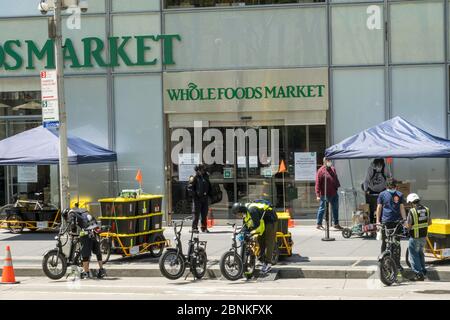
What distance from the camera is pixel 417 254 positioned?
12328 mm

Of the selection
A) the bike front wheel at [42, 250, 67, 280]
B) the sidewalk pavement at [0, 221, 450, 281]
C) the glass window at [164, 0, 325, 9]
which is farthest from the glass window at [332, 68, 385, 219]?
the bike front wheel at [42, 250, 67, 280]

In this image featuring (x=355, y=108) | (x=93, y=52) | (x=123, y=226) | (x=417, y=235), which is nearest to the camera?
(x=417, y=235)

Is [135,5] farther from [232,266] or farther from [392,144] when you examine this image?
[232,266]

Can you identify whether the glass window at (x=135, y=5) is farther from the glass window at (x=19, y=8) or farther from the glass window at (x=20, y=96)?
the glass window at (x=20, y=96)

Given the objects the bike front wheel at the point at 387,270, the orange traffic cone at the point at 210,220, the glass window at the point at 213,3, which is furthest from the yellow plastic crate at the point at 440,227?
the glass window at the point at 213,3

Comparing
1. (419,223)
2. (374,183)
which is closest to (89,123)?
(374,183)

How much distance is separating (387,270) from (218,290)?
2.79 metres

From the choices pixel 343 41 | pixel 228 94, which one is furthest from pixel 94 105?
pixel 343 41

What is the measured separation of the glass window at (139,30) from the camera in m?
20.2

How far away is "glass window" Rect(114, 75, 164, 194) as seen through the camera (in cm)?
2030

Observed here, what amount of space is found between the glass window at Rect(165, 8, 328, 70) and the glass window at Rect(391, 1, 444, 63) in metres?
1.92

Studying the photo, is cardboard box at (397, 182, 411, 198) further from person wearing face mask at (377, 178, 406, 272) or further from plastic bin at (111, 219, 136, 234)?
plastic bin at (111, 219, 136, 234)

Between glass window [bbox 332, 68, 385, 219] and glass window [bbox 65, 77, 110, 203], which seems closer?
glass window [bbox 332, 68, 385, 219]

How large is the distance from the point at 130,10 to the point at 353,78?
6.49m
